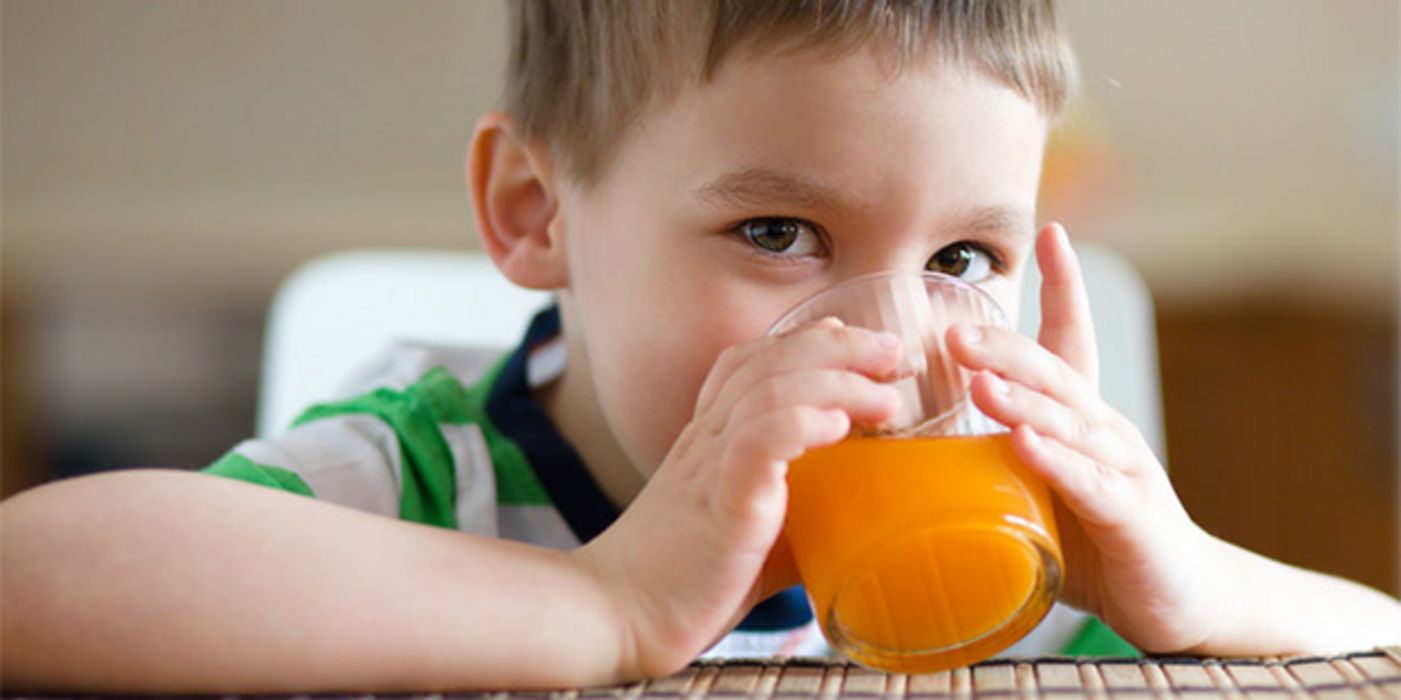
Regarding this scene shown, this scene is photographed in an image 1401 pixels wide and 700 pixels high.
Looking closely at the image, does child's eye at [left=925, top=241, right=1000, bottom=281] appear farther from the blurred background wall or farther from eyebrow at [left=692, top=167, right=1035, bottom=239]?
the blurred background wall

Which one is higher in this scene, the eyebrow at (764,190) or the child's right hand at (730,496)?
the eyebrow at (764,190)

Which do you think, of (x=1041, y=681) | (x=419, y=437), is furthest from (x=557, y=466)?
(x=1041, y=681)

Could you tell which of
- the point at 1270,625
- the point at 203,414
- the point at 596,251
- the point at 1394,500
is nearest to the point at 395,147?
the point at 203,414

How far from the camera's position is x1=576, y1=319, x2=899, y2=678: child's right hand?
0.62 m

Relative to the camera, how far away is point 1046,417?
65cm

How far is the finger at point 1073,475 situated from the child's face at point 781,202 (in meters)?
0.21

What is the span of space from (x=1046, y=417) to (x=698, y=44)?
0.36m

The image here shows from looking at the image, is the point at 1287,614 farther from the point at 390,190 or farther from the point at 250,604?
the point at 390,190

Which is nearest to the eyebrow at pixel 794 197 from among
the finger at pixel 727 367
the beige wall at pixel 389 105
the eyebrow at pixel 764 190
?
the eyebrow at pixel 764 190

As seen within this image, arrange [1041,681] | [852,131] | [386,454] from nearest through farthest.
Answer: [1041,681] → [852,131] → [386,454]

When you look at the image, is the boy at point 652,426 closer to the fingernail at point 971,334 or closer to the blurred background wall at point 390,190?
the fingernail at point 971,334

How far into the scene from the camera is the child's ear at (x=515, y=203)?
3.53 feet

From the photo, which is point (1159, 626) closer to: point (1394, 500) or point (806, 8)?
point (806, 8)

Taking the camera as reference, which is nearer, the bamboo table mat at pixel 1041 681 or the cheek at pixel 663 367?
the bamboo table mat at pixel 1041 681
